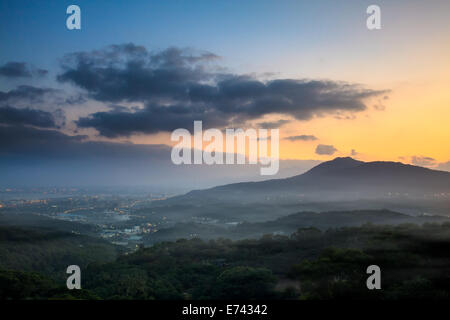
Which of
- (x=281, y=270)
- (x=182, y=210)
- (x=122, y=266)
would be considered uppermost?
(x=281, y=270)

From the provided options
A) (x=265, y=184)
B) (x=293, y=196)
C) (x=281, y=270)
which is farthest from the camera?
(x=265, y=184)
